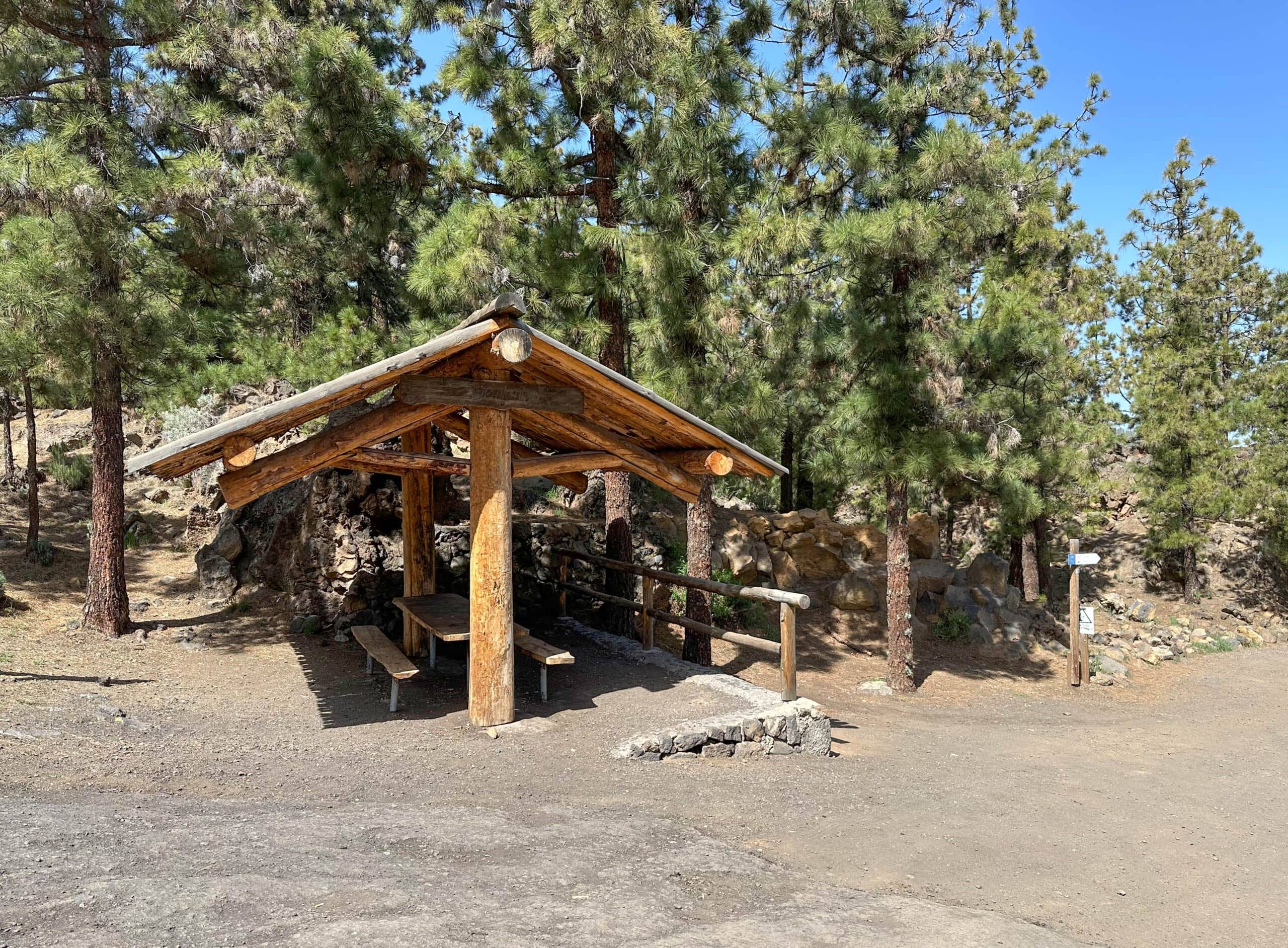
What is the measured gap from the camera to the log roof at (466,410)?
5703 mm

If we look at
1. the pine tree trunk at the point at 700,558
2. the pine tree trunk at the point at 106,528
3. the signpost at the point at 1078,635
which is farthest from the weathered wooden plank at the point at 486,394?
the signpost at the point at 1078,635

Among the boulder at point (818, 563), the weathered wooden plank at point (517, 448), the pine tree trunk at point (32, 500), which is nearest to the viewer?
the weathered wooden plank at point (517, 448)

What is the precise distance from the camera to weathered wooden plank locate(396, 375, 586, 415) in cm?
640

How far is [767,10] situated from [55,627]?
1184cm

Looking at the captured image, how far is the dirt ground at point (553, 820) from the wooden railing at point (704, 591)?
706 millimetres

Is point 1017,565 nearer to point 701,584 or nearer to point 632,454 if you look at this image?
point 701,584

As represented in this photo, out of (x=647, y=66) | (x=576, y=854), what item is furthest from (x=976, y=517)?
(x=576, y=854)

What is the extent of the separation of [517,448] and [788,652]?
478 cm

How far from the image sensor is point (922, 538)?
55.9 feet

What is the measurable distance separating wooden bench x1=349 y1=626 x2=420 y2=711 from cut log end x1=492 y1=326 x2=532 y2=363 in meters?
2.62

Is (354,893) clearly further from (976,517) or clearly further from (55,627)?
(976,517)

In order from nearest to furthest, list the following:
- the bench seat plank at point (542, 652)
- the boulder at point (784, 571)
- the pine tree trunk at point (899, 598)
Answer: the bench seat plank at point (542, 652)
the pine tree trunk at point (899, 598)
the boulder at point (784, 571)

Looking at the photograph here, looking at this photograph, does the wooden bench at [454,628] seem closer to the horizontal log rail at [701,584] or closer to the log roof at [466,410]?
the horizontal log rail at [701,584]

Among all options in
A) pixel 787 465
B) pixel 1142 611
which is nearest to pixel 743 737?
pixel 787 465
